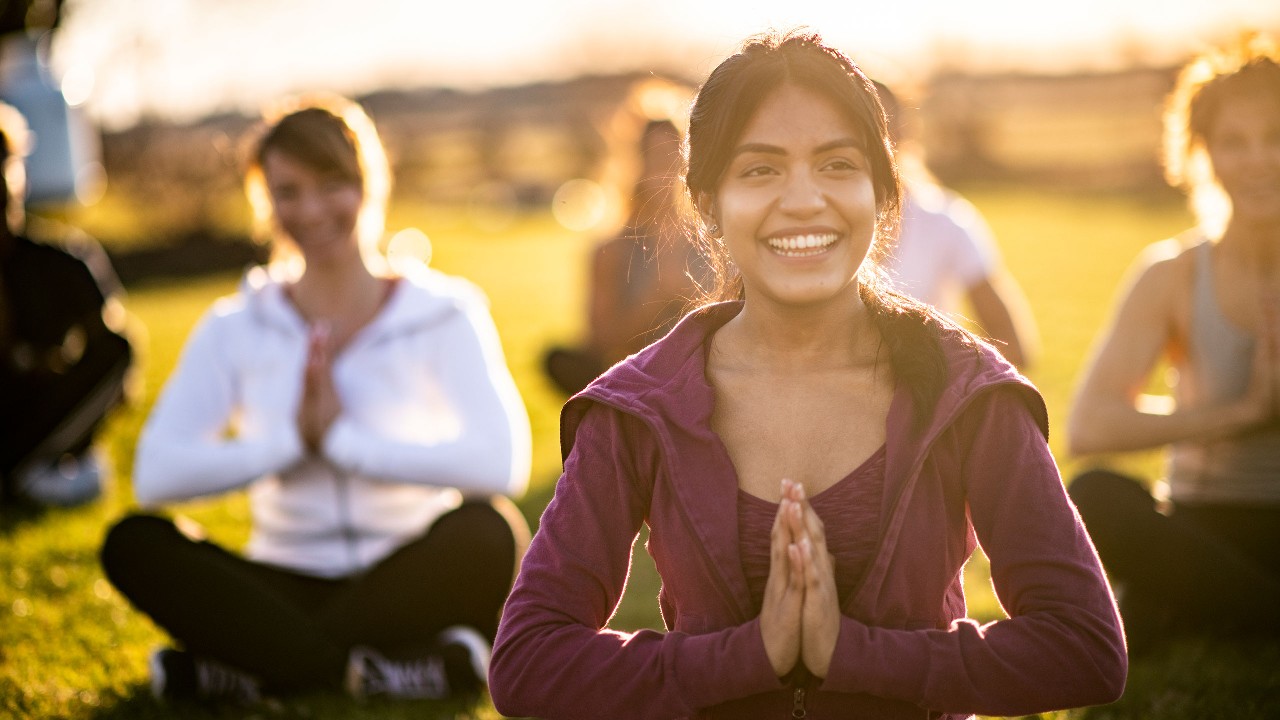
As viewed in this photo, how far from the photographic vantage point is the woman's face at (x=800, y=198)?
2.26 m

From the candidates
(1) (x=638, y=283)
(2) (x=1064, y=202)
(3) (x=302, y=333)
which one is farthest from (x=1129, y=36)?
(3) (x=302, y=333)

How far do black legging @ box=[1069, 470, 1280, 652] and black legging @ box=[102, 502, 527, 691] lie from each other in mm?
1913

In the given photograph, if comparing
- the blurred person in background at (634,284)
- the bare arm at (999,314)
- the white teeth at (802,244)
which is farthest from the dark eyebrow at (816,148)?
the bare arm at (999,314)

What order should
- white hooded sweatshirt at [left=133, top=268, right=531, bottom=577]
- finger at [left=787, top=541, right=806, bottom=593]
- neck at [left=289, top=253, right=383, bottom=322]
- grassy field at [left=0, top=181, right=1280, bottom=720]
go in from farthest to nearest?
1. neck at [left=289, top=253, right=383, bottom=322]
2. white hooded sweatshirt at [left=133, top=268, right=531, bottom=577]
3. grassy field at [left=0, top=181, right=1280, bottom=720]
4. finger at [left=787, top=541, right=806, bottom=593]

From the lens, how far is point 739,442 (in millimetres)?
2357

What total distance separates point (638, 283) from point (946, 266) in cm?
148

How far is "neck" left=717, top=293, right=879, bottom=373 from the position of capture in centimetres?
240

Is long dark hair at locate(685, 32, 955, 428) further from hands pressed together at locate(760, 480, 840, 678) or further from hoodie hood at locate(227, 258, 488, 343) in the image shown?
hoodie hood at locate(227, 258, 488, 343)

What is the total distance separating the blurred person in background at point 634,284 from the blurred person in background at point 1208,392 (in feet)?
6.25

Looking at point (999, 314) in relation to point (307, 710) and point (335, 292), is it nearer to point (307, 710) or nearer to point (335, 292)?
point (335, 292)

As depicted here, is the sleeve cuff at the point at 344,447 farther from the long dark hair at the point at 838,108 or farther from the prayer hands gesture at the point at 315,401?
the long dark hair at the point at 838,108

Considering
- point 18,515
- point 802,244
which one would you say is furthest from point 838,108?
point 18,515

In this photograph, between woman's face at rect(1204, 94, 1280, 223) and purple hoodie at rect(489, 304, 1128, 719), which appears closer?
purple hoodie at rect(489, 304, 1128, 719)

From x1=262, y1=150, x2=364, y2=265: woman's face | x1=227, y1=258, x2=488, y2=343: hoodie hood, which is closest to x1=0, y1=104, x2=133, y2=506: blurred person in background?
x1=227, y1=258, x2=488, y2=343: hoodie hood
